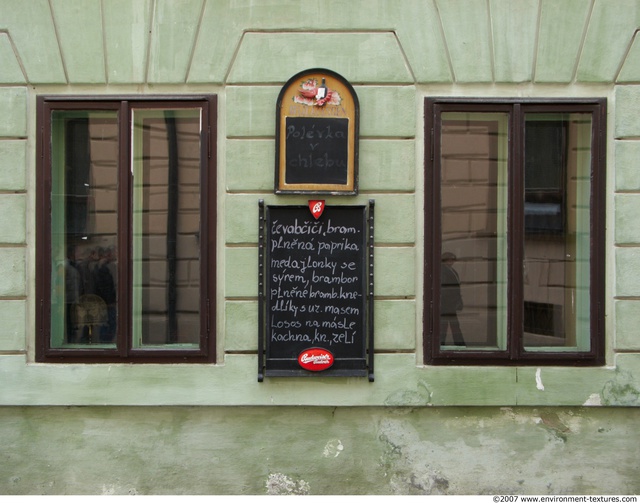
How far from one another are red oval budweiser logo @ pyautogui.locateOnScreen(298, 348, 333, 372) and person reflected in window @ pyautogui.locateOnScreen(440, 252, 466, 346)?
3.05 ft

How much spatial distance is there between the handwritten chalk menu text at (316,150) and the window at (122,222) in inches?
25.5

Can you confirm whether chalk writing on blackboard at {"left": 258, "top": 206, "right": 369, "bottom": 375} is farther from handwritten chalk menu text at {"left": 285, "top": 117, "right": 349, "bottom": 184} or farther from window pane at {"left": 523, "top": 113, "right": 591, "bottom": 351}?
window pane at {"left": 523, "top": 113, "right": 591, "bottom": 351}

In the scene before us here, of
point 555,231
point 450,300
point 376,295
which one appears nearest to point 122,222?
point 376,295

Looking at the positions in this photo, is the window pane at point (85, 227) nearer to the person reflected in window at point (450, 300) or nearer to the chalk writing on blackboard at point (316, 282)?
the chalk writing on blackboard at point (316, 282)

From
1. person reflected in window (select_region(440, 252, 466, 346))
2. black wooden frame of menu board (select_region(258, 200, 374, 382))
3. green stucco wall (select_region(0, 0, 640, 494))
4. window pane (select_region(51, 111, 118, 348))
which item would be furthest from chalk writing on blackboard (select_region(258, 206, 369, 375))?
window pane (select_region(51, 111, 118, 348))

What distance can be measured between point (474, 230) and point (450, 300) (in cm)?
59

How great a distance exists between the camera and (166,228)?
569 cm

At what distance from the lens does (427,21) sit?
5516mm

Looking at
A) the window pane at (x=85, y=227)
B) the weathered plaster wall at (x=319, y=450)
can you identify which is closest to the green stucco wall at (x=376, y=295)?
the weathered plaster wall at (x=319, y=450)

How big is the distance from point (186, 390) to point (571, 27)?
13.4 feet

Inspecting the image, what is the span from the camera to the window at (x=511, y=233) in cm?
557

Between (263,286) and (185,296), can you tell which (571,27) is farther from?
(185,296)

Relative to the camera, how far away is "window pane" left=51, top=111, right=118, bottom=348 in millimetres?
5664

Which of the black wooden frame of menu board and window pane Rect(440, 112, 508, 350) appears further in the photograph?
window pane Rect(440, 112, 508, 350)
